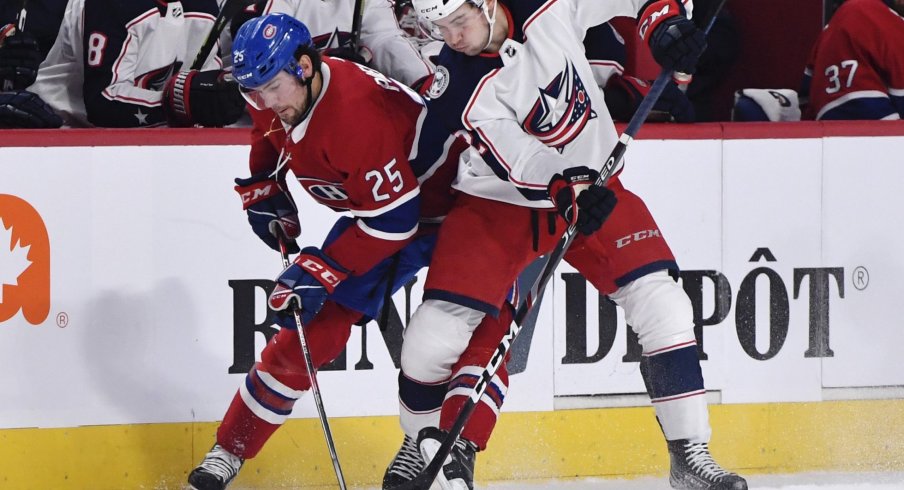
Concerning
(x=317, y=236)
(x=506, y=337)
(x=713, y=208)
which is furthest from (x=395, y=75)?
(x=506, y=337)

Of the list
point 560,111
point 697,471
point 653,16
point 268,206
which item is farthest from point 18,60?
point 697,471

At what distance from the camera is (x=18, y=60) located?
3621mm

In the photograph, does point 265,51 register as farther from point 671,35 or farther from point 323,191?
point 671,35

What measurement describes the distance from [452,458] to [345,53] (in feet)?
4.29

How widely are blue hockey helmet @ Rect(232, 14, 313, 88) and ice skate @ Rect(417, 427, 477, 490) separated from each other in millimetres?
805

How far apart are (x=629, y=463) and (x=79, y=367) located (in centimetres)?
147

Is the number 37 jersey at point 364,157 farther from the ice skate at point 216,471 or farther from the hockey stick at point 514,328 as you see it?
the ice skate at point 216,471

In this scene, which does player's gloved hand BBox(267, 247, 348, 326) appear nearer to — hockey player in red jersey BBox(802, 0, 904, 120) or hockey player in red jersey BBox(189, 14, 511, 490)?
hockey player in red jersey BBox(189, 14, 511, 490)

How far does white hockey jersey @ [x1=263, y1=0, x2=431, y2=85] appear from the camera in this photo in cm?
387

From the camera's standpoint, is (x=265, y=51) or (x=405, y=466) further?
(x=405, y=466)

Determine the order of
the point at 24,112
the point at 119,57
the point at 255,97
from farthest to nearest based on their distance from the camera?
the point at 119,57
the point at 24,112
the point at 255,97

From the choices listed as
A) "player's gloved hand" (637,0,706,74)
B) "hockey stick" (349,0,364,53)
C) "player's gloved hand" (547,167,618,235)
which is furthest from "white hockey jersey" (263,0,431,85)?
"player's gloved hand" (547,167,618,235)

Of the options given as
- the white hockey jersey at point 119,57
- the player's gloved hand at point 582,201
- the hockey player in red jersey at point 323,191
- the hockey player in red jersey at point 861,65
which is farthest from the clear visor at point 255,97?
the hockey player in red jersey at point 861,65

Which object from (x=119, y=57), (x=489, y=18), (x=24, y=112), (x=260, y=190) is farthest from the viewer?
(x=119, y=57)
